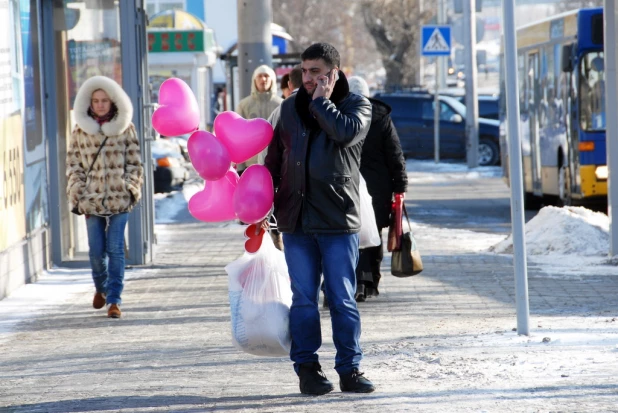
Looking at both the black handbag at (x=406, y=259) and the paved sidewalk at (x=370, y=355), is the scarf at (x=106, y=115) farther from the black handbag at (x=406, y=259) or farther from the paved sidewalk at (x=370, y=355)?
the black handbag at (x=406, y=259)

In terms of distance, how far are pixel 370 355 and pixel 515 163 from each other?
140 centimetres

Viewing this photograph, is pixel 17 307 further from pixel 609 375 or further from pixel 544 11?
pixel 544 11

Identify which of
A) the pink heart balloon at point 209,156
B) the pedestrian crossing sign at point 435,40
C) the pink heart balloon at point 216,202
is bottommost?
the pink heart balloon at point 216,202

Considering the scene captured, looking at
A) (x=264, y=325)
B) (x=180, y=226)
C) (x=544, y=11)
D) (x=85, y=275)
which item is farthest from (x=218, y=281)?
(x=544, y=11)

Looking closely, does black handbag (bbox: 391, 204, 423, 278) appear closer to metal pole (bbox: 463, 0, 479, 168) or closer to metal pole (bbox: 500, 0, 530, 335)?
metal pole (bbox: 500, 0, 530, 335)

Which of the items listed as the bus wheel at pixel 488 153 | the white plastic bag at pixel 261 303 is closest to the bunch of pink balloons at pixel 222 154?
the white plastic bag at pixel 261 303

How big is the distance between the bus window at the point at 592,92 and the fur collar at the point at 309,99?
1108 cm

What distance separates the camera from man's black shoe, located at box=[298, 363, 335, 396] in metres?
6.29

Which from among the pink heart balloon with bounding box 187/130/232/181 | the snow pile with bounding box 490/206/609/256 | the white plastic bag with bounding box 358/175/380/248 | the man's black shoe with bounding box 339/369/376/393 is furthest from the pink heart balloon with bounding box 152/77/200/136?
the snow pile with bounding box 490/206/609/256

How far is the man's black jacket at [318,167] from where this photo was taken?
6285 mm

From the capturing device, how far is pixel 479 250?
1330 centimetres

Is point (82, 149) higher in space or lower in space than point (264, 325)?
higher

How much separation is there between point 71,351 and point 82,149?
6.13 ft

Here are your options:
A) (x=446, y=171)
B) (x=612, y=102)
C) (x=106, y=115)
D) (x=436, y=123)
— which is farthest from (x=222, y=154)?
(x=436, y=123)
